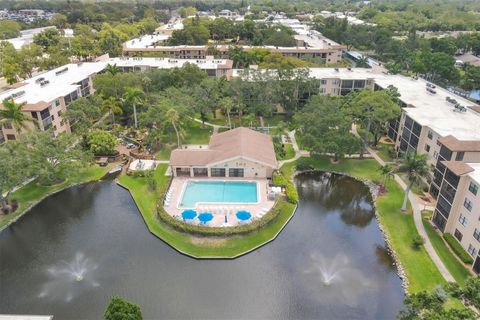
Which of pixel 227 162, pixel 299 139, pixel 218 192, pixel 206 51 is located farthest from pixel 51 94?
pixel 206 51

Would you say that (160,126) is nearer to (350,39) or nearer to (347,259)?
(347,259)

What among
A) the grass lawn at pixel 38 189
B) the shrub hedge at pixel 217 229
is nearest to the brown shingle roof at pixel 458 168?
the shrub hedge at pixel 217 229

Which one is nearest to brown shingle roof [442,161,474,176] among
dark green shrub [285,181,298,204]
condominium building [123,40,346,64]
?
dark green shrub [285,181,298,204]

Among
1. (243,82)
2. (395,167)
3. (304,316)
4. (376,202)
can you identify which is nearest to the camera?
(304,316)

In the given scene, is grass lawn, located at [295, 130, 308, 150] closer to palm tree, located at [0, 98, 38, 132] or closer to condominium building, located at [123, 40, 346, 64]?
palm tree, located at [0, 98, 38, 132]

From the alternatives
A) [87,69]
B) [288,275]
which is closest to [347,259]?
[288,275]

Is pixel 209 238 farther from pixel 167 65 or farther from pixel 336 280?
pixel 167 65
